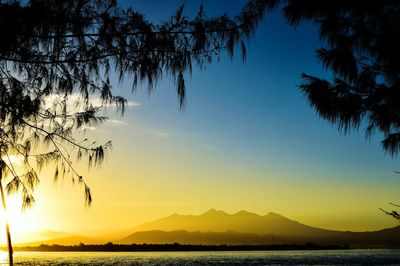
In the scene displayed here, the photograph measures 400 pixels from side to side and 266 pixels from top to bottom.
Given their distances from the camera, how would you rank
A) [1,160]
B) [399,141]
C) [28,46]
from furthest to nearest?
[399,141] → [1,160] → [28,46]

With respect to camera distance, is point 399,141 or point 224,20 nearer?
point 224,20

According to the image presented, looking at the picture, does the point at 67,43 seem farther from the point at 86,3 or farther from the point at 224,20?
the point at 224,20

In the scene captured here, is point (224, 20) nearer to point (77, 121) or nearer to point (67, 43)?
point (67, 43)

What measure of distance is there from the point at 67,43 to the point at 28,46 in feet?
1.22

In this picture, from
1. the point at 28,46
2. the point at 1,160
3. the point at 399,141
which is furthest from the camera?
Answer: the point at 399,141

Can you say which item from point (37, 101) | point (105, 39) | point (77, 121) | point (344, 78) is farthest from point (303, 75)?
point (37, 101)

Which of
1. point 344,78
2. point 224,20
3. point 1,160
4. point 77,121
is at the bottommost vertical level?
point 1,160

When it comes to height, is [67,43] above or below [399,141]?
above

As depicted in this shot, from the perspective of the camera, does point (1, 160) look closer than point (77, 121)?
Yes

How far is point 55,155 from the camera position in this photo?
4.95 metres

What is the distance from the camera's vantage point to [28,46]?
4.34 meters

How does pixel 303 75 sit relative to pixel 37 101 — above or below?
above

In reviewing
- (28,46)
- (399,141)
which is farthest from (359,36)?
(28,46)

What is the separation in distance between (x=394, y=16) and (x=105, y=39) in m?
3.20
